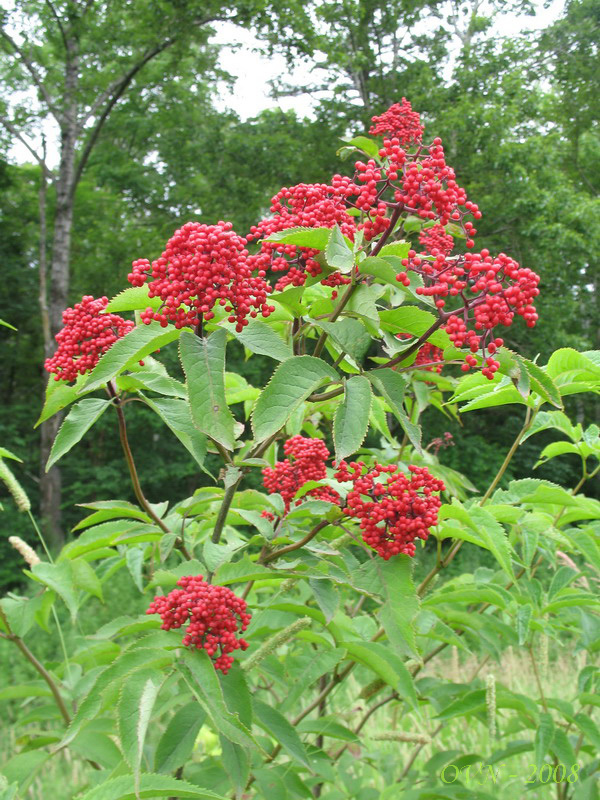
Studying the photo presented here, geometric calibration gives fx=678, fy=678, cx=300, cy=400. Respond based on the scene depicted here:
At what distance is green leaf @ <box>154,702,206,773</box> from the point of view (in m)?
1.16

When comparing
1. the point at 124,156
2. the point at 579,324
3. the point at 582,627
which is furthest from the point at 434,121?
the point at 582,627

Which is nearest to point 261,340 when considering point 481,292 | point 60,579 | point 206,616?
point 481,292

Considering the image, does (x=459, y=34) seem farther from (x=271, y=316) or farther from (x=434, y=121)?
(x=271, y=316)

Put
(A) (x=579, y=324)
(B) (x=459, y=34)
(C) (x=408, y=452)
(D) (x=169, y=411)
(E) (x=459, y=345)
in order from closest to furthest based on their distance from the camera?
1. (E) (x=459, y=345)
2. (D) (x=169, y=411)
3. (C) (x=408, y=452)
4. (A) (x=579, y=324)
5. (B) (x=459, y=34)

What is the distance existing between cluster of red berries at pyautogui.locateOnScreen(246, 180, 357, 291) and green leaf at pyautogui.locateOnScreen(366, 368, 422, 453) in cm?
17

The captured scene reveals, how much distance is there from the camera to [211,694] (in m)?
0.97

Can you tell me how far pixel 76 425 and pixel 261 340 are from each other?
349 mm

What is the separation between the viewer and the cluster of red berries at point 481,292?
95cm

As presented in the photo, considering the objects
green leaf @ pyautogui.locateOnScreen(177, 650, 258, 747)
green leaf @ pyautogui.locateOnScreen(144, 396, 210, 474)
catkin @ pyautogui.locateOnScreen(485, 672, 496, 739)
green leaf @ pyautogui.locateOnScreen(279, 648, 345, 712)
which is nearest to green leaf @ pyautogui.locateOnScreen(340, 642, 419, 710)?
green leaf @ pyautogui.locateOnScreen(279, 648, 345, 712)

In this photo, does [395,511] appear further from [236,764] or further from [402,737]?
[402,737]

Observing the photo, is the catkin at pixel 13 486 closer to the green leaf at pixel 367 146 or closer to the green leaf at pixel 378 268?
the green leaf at pixel 378 268

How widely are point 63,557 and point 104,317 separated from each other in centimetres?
72

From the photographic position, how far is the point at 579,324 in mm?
13242

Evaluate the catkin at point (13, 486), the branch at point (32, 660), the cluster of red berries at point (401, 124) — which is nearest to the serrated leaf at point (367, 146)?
the cluster of red berries at point (401, 124)
